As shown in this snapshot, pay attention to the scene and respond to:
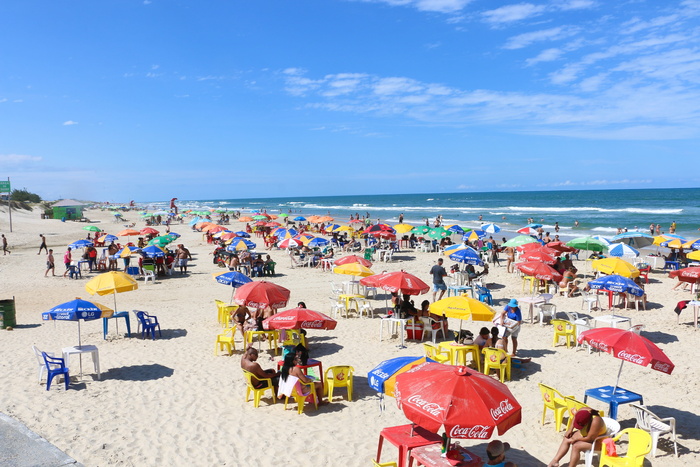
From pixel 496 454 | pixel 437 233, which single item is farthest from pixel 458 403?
pixel 437 233

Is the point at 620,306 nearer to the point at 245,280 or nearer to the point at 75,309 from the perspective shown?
the point at 245,280

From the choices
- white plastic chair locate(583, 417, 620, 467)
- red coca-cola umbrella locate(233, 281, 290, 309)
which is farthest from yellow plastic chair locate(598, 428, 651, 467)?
red coca-cola umbrella locate(233, 281, 290, 309)

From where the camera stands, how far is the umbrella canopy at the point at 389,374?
19.4 feet

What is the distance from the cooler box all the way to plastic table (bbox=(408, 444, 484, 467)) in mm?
5416

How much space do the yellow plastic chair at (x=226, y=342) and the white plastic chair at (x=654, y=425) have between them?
6.97 m

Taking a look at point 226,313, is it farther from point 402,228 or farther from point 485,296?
point 402,228

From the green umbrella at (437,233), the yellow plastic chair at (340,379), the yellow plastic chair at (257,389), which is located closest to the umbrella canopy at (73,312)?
the yellow plastic chair at (257,389)

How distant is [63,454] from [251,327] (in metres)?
4.77

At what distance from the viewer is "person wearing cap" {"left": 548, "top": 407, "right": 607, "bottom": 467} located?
5.51 m

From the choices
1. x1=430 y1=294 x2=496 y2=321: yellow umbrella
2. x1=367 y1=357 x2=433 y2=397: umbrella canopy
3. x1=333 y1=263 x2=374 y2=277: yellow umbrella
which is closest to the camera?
x1=367 y1=357 x2=433 y2=397: umbrella canopy

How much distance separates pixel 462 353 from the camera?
865 centimetres

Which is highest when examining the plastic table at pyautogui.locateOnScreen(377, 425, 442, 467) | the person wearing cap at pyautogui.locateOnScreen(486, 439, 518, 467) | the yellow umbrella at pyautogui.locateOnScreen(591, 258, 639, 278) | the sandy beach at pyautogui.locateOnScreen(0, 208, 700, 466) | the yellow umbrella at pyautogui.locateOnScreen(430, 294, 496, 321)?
the yellow umbrella at pyautogui.locateOnScreen(591, 258, 639, 278)

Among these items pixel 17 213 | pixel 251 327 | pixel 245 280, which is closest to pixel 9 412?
pixel 251 327

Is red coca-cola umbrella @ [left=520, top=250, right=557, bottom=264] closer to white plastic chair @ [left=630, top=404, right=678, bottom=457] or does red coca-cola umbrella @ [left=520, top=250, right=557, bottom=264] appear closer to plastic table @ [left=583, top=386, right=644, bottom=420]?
plastic table @ [left=583, top=386, right=644, bottom=420]
